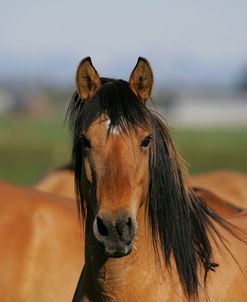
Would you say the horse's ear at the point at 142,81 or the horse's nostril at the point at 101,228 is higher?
the horse's ear at the point at 142,81

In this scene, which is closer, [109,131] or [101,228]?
[101,228]

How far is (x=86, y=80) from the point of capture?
5109 millimetres

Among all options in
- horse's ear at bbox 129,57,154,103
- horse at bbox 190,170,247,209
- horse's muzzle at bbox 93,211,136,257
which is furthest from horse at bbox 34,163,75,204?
horse's muzzle at bbox 93,211,136,257

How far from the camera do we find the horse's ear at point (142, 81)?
502 cm

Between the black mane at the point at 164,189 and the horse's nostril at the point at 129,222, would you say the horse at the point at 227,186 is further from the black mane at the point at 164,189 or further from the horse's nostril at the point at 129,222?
the horse's nostril at the point at 129,222

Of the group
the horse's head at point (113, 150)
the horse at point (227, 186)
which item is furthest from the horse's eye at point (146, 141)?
the horse at point (227, 186)

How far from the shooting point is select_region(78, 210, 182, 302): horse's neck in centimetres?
493

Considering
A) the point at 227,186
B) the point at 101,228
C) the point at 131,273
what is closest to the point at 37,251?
the point at 131,273

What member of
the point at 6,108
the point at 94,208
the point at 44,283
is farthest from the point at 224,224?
the point at 6,108

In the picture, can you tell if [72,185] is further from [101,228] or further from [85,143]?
[101,228]

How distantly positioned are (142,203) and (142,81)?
0.67 metres

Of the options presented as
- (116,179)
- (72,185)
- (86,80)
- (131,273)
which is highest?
(86,80)

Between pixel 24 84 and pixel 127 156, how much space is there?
519 ft

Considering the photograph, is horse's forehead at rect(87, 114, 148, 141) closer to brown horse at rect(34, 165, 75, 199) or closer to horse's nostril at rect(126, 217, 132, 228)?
horse's nostril at rect(126, 217, 132, 228)
